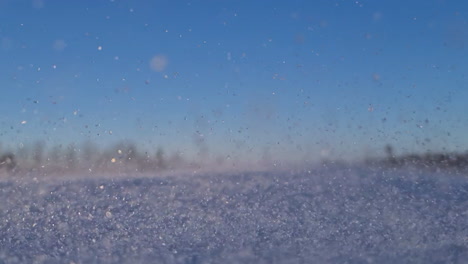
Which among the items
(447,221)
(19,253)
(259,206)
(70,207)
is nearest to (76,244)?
(19,253)

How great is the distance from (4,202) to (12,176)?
2172 mm

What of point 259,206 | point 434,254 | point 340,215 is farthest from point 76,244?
point 434,254

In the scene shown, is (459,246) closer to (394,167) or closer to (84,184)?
(394,167)

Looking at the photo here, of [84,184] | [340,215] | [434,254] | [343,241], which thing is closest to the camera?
[434,254]

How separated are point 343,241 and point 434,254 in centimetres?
84

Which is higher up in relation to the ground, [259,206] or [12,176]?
[12,176]

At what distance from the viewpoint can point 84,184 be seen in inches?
333

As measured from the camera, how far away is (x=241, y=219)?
627 cm

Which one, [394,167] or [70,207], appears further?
[394,167]

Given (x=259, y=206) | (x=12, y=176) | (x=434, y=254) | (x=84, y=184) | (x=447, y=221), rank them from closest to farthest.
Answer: (x=434, y=254) < (x=447, y=221) < (x=259, y=206) < (x=84, y=184) < (x=12, y=176)

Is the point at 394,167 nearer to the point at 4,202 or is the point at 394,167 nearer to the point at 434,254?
the point at 434,254

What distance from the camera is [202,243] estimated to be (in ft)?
17.5

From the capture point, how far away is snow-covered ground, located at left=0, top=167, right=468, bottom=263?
16.3 feet

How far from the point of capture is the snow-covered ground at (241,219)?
4.97m
